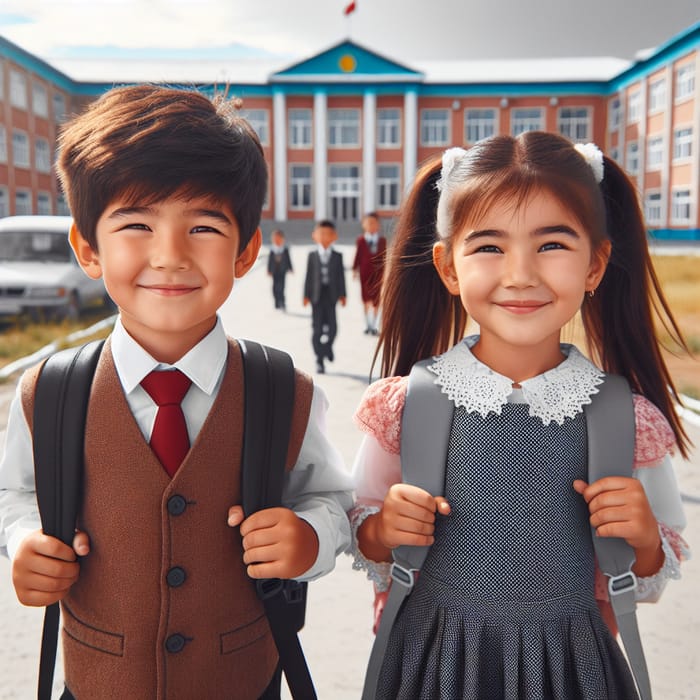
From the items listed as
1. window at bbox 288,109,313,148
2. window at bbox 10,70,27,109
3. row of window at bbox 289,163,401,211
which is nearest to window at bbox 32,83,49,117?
window at bbox 10,70,27,109

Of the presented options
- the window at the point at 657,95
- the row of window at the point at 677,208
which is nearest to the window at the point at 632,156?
the window at the point at 657,95

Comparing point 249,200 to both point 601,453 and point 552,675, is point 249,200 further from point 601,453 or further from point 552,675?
point 552,675

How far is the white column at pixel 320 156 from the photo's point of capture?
109ft

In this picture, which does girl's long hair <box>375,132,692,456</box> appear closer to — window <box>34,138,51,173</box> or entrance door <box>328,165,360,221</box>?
window <box>34,138,51,173</box>

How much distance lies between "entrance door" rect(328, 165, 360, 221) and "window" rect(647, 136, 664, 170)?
12.3m

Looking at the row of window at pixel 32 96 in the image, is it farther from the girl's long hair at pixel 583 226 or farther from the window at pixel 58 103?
the girl's long hair at pixel 583 226

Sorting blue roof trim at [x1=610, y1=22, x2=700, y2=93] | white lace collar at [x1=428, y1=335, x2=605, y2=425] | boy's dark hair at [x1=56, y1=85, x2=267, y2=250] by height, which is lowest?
white lace collar at [x1=428, y1=335, x2=605, y2=425]

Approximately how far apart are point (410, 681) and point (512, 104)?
35.0 meters

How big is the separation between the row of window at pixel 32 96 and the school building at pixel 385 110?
138 millimetres

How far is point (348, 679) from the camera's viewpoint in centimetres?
232

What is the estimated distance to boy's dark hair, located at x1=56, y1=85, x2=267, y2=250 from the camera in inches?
53.0

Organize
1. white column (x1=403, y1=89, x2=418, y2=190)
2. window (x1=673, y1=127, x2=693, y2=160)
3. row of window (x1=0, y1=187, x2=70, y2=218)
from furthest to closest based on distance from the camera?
white column (x1=403, y1=89, x2=418, y2=190), window (x1=673, y1=127, x2=693, y2=160), row of window (x1=0, y1=187, x2=70, y2=218)

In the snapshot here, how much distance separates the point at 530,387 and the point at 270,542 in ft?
2.00

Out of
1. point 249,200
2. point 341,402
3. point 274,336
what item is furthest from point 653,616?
point 274,336
